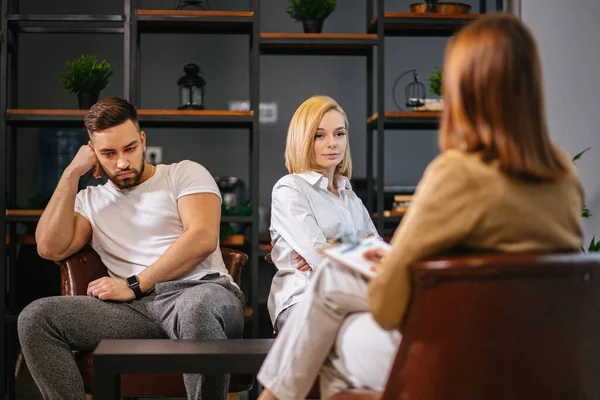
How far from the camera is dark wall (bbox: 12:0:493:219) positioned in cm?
451

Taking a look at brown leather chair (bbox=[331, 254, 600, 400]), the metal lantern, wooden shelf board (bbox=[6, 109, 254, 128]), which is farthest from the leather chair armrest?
the metal lantern

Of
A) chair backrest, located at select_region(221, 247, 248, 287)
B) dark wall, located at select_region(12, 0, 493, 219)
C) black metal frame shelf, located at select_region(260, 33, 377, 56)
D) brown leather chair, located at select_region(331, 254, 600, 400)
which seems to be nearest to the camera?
brown leather chair, located at select_region(331, 254, 600, 400)

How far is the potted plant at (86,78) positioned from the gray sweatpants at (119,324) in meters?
1.41

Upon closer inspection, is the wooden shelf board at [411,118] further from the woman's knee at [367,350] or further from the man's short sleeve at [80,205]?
the woman's knee at [367,350]

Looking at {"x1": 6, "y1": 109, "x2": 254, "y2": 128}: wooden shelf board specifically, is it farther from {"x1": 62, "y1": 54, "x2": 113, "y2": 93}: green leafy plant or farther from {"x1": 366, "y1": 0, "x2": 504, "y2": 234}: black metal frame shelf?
{"x1": 366, "y1": 0, "x2": 504, "y2": 234}: black metal frame shelf

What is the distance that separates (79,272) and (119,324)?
0.37 m

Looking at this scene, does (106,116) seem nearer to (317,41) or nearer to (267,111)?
(317,41)

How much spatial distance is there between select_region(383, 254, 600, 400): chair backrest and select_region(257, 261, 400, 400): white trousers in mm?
188

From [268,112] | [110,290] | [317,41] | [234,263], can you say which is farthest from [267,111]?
[110,290]

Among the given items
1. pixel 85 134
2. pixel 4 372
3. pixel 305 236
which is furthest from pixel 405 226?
pixel 85 134

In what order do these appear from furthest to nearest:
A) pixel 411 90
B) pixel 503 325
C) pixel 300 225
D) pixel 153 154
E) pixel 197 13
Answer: pixel 411 90
pixel 153 154
pixel 197 13
pixel 300 225
pixel 503 325

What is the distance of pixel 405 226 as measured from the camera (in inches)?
51.9

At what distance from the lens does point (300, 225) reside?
2.67m

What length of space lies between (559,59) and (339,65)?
1283 millimetres
